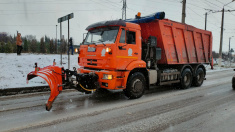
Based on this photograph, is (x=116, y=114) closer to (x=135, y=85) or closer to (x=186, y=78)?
(x=135, y=85)

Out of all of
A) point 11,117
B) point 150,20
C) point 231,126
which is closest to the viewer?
point 231,126

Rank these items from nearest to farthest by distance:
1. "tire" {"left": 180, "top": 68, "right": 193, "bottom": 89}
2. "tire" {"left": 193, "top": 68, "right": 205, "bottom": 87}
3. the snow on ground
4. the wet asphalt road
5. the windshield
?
the wet asphalt road, the windshield, the snow on ground, "tire" {"left": 180, "top": 68, "right": 193, "bottom": 89}, "tire" {"left": 193, "top": 68, "right": 205, "bottom": 87}

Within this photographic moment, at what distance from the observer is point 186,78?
357 inches

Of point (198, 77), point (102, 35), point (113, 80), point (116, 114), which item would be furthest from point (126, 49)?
point (198, 77)

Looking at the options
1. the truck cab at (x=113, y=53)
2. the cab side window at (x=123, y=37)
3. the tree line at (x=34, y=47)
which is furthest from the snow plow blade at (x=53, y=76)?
the tree line at (x=34, y=47)

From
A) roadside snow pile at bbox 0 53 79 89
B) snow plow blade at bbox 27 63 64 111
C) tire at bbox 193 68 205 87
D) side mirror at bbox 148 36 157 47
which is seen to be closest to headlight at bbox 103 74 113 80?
snow plow blade at bbox 27 63 64 111

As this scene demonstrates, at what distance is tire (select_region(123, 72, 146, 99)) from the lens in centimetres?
626

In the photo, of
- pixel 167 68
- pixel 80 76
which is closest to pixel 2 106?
pixel 80 76

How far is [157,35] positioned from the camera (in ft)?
24.8

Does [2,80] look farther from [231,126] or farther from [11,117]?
[231,126]

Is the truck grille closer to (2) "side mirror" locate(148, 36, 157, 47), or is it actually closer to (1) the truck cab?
(1) the truck cab

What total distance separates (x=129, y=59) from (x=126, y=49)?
0.38 meters

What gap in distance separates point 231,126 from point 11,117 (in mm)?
5318

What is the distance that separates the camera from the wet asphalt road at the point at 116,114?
3.91 m
